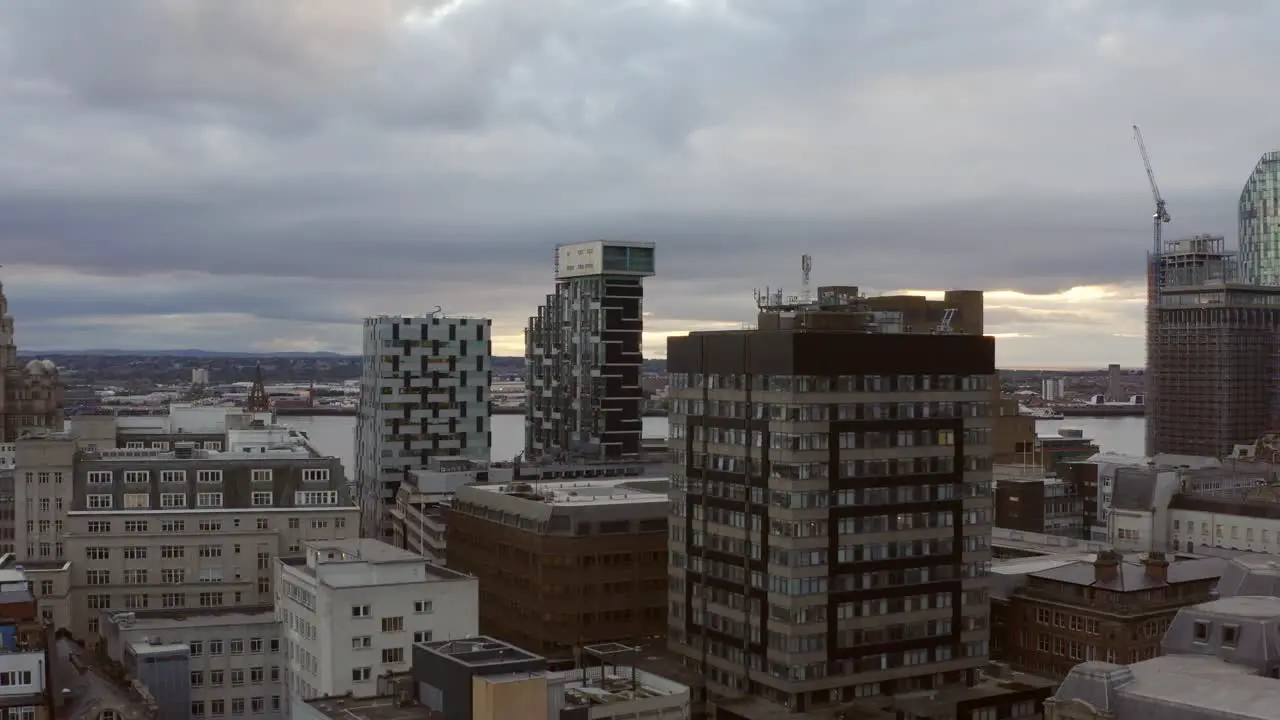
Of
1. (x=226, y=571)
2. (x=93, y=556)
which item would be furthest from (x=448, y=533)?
(x=93, y=556)

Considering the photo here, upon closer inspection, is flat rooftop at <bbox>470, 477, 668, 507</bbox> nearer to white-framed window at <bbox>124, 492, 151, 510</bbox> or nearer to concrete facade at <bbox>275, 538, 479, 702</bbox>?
concrete facade at <bbox>275, 538, 479, 702</bbox>

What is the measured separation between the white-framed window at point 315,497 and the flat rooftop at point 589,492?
13.1 metres

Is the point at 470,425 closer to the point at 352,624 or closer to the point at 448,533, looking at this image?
the point at 448,533

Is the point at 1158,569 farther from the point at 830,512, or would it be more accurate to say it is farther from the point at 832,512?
the point at 830,512

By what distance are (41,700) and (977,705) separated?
192ft

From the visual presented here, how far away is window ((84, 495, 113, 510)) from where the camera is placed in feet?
373

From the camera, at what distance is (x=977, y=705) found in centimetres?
9094

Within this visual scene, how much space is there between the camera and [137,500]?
114625mm

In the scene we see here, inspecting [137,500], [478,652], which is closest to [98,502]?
[137,500]

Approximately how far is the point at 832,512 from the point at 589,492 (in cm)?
3641

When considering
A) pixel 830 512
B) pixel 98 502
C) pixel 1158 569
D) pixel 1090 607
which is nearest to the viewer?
pixel 830 512

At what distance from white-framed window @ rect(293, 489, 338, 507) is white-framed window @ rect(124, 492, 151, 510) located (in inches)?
476

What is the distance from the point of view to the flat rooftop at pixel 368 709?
65.4 m

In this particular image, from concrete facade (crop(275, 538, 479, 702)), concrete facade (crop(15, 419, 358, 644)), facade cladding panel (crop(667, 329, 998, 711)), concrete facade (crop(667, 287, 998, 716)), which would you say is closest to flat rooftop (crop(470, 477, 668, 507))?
concrete facade (crop(15, 419, 358, 644))
